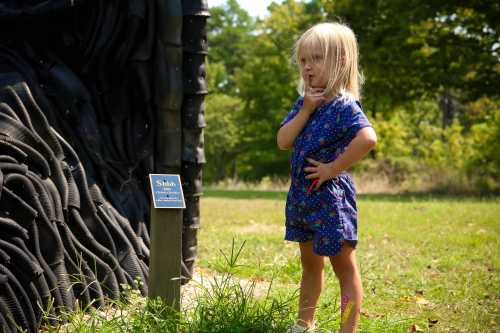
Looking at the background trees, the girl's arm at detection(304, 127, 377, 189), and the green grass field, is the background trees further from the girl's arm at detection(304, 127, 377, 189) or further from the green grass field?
the girl's arm at detection(304, 127, 377, 189)

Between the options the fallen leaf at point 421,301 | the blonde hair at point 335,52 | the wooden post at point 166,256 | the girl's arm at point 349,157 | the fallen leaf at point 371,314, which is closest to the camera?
the girl's arm at point 349,157

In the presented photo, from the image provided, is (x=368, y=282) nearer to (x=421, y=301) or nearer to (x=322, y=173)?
(x=421, y=301)

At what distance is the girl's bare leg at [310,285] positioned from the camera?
345 cm

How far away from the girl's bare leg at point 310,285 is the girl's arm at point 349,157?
0.43 meters

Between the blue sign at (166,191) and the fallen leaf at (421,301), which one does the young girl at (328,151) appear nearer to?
the blue sign at (166,191)

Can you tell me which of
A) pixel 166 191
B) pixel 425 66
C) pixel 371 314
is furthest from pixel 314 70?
pixel 425 66

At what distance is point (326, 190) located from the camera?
327 cm

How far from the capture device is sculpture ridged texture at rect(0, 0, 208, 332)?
3.60 m

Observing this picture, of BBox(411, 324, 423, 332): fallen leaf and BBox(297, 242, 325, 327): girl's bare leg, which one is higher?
BBox(297, 242, 325, 327): girl's bare leg

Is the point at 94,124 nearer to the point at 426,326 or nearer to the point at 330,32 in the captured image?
the point at 330,32

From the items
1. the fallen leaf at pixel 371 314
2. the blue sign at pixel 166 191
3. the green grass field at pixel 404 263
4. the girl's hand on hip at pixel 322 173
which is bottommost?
the green grass field at pixel 404 263

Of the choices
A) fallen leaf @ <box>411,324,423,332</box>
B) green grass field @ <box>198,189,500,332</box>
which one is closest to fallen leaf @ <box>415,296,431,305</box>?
green grass field @ <box>198,189,500,332</box>

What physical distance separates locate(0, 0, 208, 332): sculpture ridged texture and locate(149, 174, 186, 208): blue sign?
63 centimetres

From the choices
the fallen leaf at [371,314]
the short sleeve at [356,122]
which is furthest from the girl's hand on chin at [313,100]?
the fallen leaf at [371,314]
